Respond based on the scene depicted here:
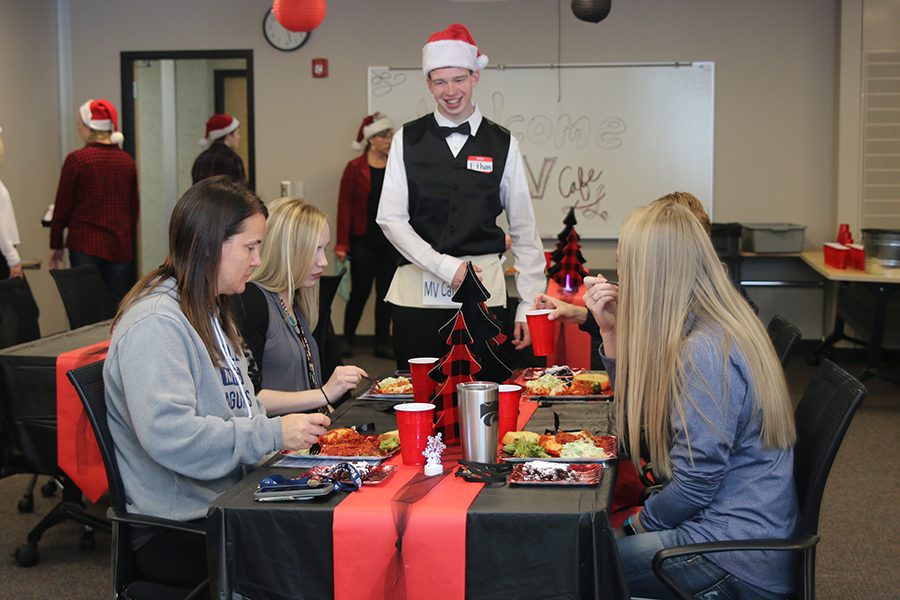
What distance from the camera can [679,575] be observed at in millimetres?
1942

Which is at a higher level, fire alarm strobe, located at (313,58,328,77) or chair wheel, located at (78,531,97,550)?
fire alarm strobe, located at (313,58,328,77)

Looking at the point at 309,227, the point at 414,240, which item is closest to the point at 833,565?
the point at 414,240

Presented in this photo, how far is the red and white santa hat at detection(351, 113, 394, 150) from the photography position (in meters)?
7.20

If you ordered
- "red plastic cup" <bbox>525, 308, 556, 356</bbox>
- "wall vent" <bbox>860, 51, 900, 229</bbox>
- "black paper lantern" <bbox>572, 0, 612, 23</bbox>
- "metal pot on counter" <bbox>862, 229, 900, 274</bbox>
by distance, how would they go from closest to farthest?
"red plastic cup" <bbox>525, 308, 556, 356</bbox> < "black paper lantern" <bbox>572, 0, 612, 23</bbox> < "metal pot on counter" <bbox>862, 229, 900, 274</bbox> < "wall vent" <bbox>860, 51, 900, 229</bbox>

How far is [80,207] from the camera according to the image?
620cm

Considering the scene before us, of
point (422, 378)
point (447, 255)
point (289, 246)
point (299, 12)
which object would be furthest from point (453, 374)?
point (299, 12)

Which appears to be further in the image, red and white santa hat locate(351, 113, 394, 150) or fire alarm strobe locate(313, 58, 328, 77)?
fire alarm strobe locate(313, 58, 328, 77)

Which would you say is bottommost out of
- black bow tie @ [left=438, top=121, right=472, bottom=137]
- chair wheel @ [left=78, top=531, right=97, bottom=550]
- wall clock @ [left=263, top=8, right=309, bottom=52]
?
chair wheel @ [left=78, top=531, right=97, bottom=550]

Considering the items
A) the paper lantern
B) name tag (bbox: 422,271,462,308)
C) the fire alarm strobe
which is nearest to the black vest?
name tag (bbox: 422,271,462,308)

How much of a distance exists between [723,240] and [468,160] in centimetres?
400

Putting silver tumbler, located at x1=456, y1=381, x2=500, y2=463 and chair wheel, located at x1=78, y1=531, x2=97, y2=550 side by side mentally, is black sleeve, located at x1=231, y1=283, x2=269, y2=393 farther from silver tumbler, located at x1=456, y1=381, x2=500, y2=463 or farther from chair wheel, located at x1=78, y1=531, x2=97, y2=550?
chair wheel, located at x1=78, y1=531, x2=97, y2=550

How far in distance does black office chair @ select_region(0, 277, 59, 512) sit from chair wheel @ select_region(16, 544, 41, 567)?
500mm

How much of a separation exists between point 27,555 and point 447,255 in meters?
1.76

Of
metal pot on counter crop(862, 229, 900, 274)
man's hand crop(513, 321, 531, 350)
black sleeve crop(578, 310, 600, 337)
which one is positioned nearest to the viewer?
black sleeve crop(578, 310, 600, 337)
